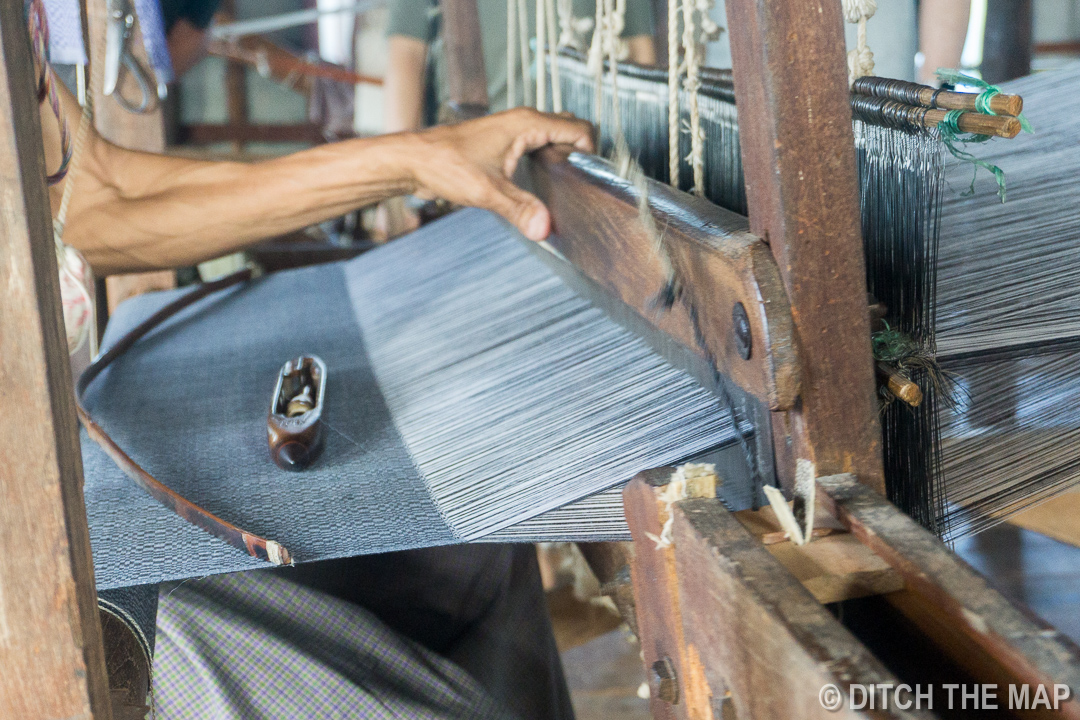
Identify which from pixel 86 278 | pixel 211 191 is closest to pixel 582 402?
pixel 86 278

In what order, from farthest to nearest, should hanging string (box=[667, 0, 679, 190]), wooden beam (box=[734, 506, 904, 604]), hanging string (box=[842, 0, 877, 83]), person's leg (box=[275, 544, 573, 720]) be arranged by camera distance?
1. person's leg (box=[275, 544, 573, 720])
2. hanging string (box=[667, 0, 679, 190])
3. hanging string (box=[842, 0, 877, 83])
4. wooden beam (box=[734, 506, 904, 604])

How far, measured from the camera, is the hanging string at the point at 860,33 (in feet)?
2.39

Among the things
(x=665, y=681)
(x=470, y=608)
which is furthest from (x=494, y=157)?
(x=665, y=681)

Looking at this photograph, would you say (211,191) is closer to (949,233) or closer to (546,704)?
(546,704)

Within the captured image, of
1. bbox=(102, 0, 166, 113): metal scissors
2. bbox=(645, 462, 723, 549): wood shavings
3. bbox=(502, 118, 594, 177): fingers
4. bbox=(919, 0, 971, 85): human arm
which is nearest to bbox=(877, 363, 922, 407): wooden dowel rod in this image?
→ bbox=(645, 462, 723, 549): wood shavings

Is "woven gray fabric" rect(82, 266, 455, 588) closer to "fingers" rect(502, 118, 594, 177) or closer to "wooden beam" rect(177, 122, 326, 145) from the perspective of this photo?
"fingers" rect(502, 118, 594, 177)

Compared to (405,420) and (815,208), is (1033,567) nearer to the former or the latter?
(405,420)

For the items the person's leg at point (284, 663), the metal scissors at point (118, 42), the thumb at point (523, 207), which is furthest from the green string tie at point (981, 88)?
the metal scissors at point (118, 42)

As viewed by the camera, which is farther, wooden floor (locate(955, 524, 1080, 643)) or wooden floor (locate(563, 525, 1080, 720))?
wooden floor (locate(955, 524, 1080, 643))

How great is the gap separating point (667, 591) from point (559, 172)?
25.0 inches

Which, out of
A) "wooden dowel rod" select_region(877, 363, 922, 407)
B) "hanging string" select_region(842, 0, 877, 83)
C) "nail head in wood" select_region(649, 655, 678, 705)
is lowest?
"nail head in wood" select_region(649, 655, 678, 705)

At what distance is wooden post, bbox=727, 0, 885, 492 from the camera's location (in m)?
0.65

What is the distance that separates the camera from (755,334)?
671 millimetres

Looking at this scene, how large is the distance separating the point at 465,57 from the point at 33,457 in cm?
153
